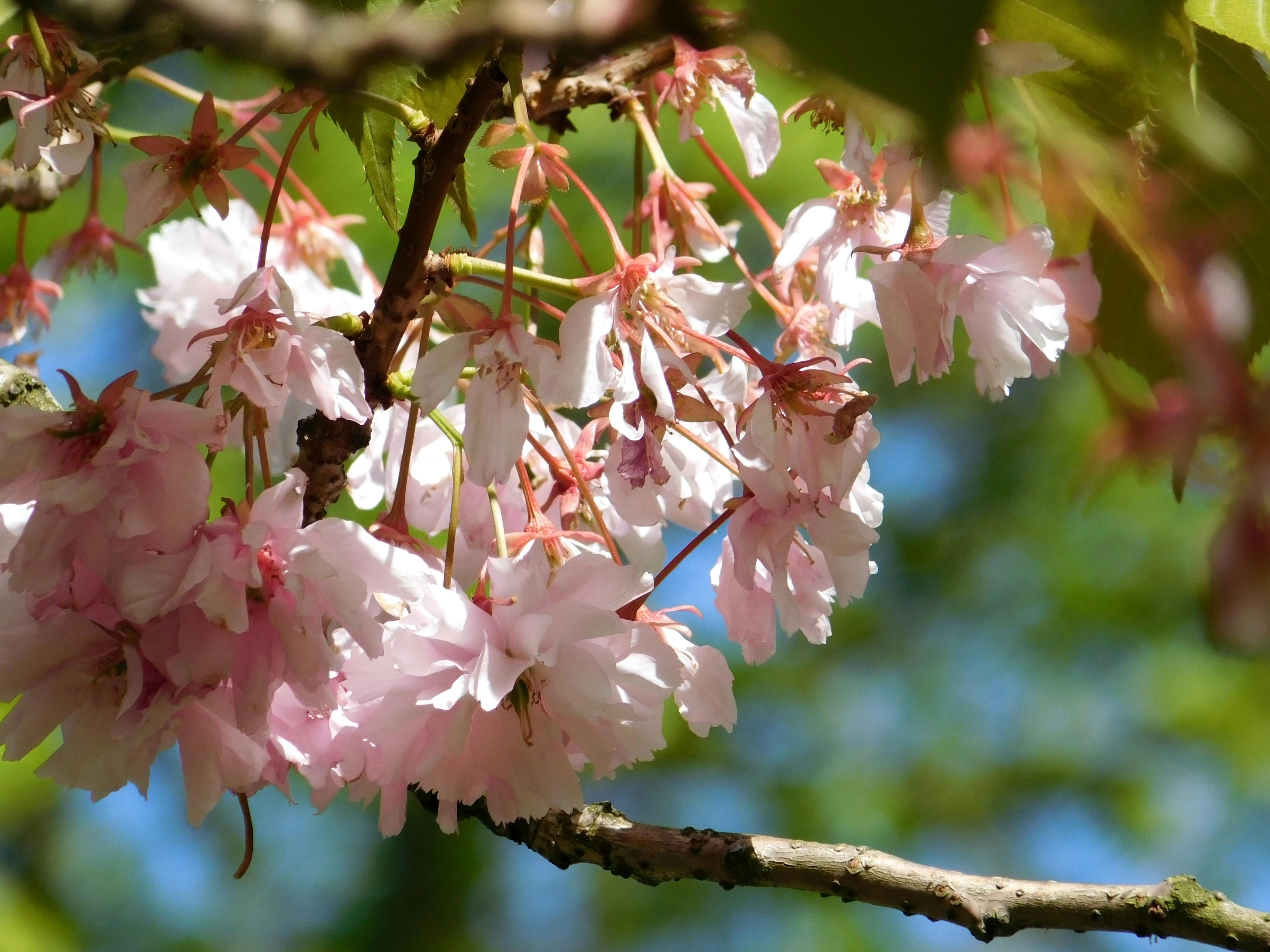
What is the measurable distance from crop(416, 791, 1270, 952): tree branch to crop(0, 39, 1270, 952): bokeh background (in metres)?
1.99

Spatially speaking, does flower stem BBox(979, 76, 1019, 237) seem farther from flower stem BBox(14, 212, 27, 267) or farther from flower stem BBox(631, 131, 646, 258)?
flower stem BBox(14, 212, 27, 267)

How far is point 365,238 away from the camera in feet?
6.43

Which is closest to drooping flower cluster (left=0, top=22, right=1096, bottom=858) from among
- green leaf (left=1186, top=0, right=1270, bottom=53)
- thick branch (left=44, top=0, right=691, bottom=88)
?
green leaf (left=1186, top=0, right=1270, bottom=53)

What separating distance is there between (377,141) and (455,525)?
159 mm

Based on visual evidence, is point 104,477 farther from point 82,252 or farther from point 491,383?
point 82,252

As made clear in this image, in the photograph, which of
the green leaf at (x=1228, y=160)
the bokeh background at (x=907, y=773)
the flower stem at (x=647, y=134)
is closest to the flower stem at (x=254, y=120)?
the flower stem at (x=647, y=134)

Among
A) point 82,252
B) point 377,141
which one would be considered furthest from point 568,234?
point 82,252

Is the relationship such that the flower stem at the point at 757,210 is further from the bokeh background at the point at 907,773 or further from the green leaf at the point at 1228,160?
the bokeh background at the point at 907,773

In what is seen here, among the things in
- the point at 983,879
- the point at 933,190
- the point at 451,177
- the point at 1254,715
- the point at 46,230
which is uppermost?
the point at 933,190

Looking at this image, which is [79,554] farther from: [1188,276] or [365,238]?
[365,238]

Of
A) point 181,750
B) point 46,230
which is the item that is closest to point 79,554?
point 181,750

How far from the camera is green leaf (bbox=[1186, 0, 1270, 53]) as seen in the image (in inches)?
16.2

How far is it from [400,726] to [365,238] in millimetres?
1676

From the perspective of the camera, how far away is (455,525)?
46 centimetres
